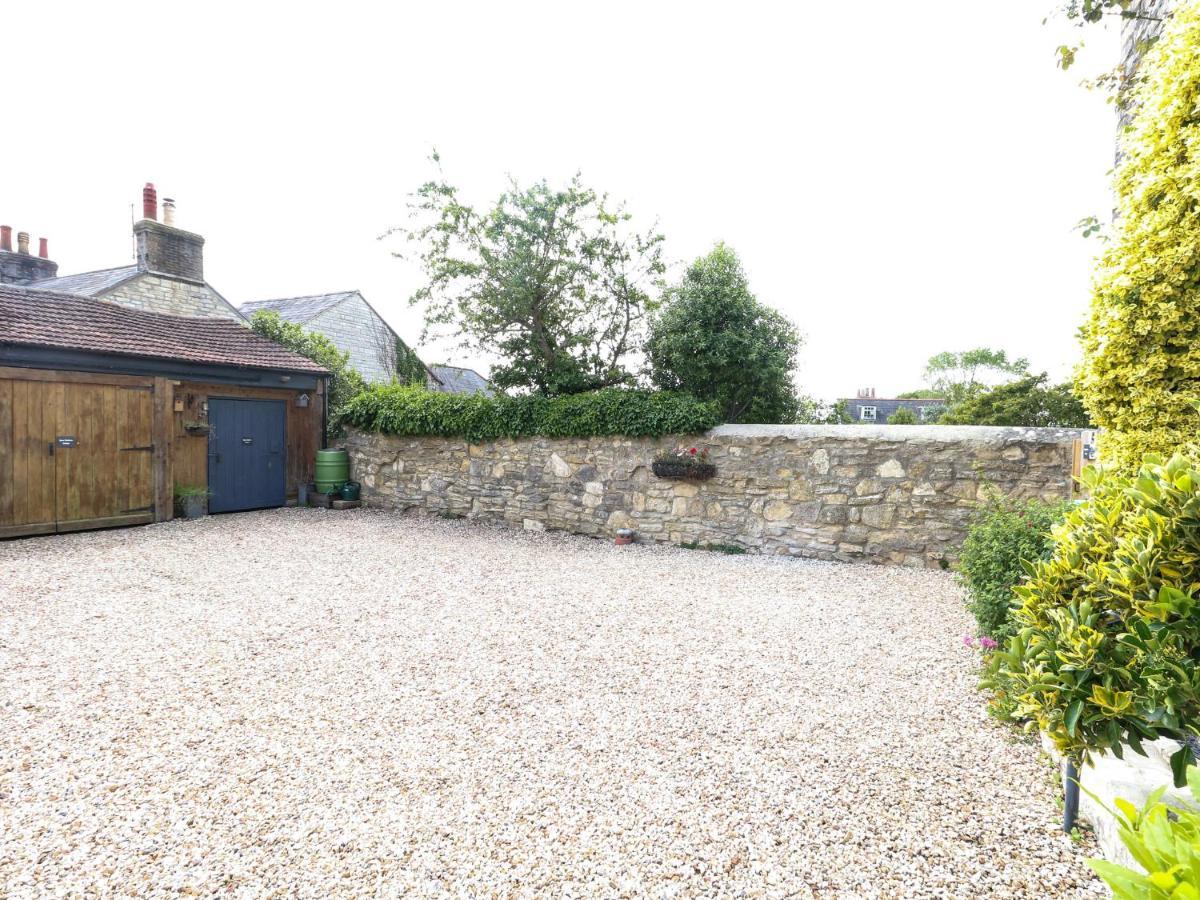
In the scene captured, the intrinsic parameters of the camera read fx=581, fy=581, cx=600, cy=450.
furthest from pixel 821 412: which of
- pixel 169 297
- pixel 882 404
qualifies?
pixel 882 404

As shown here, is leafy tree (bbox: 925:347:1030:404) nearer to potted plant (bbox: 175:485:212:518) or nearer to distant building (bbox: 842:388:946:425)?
distant building (bbox: 842:388:946:425)

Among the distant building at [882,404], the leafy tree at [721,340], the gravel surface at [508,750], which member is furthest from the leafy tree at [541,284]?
the distant building at [882,404]

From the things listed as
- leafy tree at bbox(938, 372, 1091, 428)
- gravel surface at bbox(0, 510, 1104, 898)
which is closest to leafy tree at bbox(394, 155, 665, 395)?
gravel surface at bbox(0, 510, 1104, 898)

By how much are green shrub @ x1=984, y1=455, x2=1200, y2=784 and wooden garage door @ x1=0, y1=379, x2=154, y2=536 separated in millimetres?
A: 10277

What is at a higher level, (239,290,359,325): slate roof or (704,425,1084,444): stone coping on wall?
(239,290,359,325): slate roof

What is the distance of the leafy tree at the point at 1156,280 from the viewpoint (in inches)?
104

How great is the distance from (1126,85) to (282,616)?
23.4 feet

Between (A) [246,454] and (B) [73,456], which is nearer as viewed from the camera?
(B) [73,456]

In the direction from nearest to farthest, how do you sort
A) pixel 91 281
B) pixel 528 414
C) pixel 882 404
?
pixel 528 414
pixel 91 281
pixel 882 404

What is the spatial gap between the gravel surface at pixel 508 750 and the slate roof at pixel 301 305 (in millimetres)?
11965

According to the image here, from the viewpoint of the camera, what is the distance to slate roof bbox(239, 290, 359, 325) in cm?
1567

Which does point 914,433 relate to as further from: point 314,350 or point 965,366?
point 965,366

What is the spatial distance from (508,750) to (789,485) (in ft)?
16.2

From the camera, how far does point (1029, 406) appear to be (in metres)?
15.5
